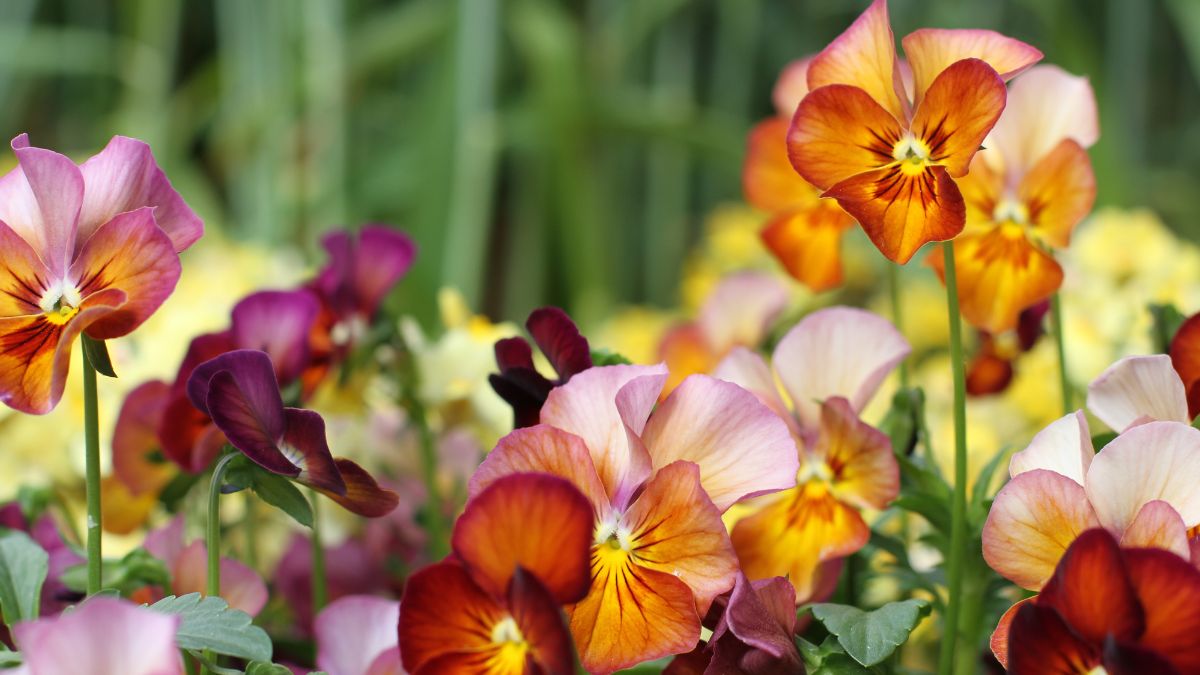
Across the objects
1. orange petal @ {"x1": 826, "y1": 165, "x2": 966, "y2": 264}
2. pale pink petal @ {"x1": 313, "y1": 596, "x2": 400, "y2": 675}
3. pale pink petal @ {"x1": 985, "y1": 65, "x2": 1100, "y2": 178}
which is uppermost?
pale pink petal @ {"x1": 985, "y1": 65, "x2": 1100, "y2": 178}

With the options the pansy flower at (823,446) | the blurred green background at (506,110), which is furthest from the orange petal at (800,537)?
the blurred green background at (506,110)

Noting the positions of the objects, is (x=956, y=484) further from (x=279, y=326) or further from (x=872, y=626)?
(x=279, y=326)

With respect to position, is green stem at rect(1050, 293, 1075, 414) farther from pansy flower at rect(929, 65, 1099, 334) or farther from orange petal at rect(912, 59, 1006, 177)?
orange petal at rect(912, 59, 1006, 177)

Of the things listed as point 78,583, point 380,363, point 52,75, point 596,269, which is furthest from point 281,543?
point 52,75

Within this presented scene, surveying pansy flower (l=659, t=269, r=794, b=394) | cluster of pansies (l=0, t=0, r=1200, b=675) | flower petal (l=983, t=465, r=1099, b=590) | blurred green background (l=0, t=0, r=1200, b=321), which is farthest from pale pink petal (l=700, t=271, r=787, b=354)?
blurred green background (l=0, t=0, r=1200, b=321)

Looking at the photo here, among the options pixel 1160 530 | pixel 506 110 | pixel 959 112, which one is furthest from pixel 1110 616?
pixel 506 110
